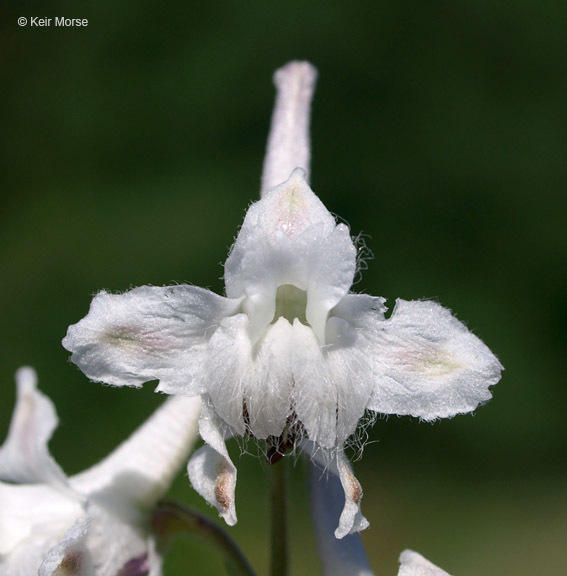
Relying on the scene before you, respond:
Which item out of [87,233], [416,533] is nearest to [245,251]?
[416,533]

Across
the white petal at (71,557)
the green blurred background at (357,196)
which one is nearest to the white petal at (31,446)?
the white petal at (71,557)

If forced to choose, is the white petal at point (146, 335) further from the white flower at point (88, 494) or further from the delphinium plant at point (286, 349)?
the white flower at point (88, 494)

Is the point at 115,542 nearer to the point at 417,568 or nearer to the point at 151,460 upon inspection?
the point at 151,460

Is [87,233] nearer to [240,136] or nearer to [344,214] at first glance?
[240,136]

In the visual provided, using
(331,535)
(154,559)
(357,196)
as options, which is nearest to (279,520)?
(331,535)

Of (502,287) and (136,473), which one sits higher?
(136,473)
